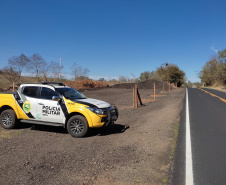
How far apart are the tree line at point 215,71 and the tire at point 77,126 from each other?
71.7 meters

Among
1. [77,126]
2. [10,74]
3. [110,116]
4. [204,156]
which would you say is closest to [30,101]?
[77,126]

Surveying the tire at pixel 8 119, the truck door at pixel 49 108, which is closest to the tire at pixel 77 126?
the truck door at pixel 49 108

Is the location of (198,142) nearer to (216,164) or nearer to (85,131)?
(216,164)

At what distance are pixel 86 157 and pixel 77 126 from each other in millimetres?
1853

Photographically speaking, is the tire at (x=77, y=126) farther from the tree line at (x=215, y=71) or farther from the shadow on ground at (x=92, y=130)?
the tree line at (x=215, y=71)

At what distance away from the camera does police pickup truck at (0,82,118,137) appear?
6.69 metres

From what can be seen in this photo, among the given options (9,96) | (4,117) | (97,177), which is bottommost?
(97,177)

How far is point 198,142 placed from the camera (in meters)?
6.28

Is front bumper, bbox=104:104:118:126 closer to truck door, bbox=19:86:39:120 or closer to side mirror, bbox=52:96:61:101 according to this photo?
side mirror, bbox=52:96:61:101

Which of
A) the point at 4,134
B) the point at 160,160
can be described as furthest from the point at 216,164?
the point at 4,134

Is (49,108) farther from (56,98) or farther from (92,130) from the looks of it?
(92,130)

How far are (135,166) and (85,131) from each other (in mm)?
2560

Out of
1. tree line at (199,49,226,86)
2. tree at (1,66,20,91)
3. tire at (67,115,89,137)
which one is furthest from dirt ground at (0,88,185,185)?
tree line at (199,49,226,86)

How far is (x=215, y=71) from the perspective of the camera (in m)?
82.0
